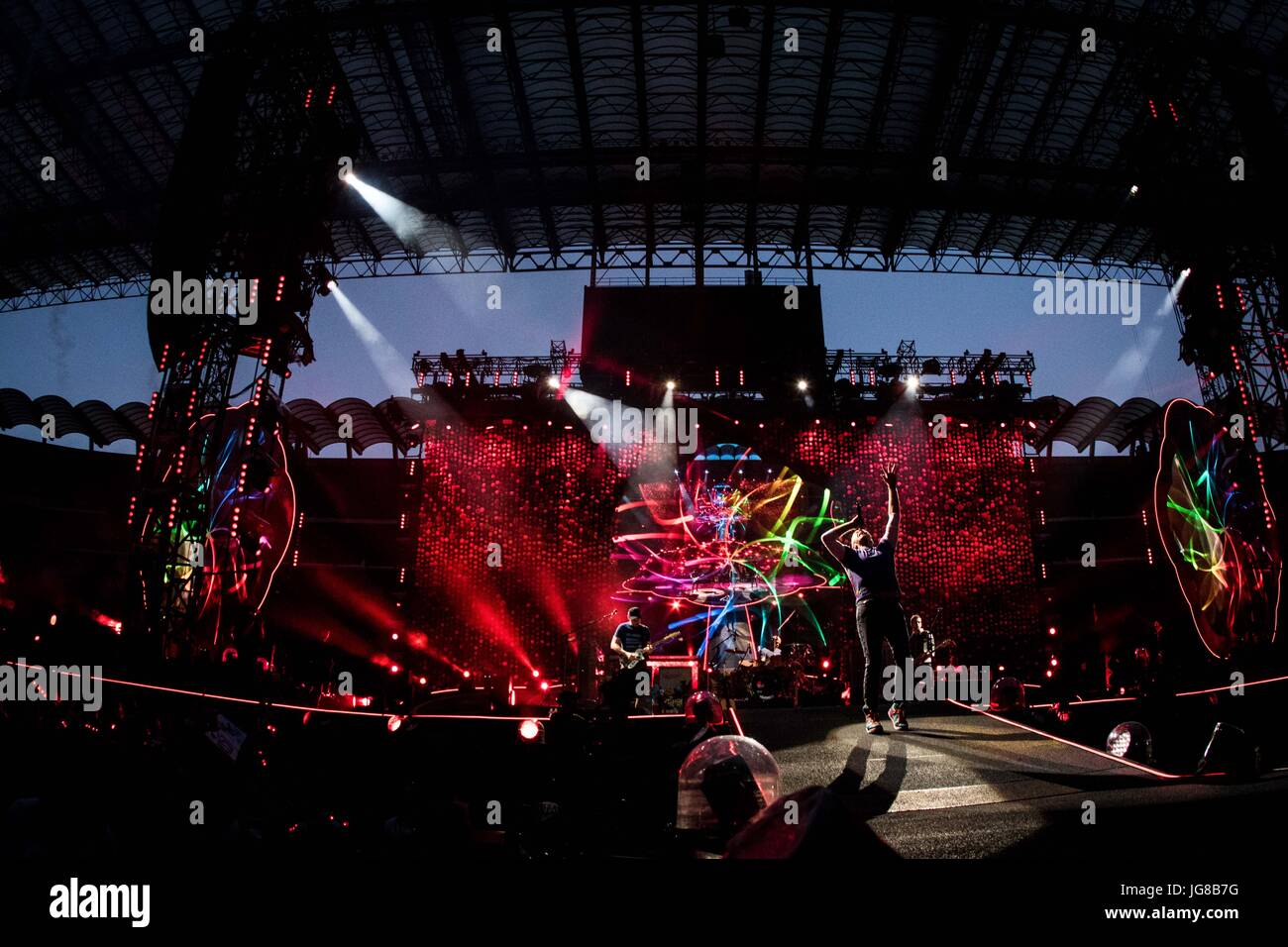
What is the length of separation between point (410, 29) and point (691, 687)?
509 inches

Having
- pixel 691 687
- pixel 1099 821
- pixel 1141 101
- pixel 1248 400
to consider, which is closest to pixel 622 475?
pixel 691 687

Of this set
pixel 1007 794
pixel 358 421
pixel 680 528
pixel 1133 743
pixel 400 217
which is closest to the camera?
pixel 1007 794

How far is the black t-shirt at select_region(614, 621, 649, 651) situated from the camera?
9500mm

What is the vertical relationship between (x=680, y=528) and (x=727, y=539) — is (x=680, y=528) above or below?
above

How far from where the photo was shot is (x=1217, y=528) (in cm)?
1139

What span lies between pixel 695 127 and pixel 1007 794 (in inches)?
621

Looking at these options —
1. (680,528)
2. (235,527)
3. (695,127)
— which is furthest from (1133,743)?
(695,127)

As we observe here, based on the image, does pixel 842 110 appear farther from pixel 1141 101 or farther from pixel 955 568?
pixel 955 568

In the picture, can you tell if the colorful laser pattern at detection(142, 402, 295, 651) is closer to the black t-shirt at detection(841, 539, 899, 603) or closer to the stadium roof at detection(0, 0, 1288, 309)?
the stadium roof at detection(0, 0, 1288, 309)

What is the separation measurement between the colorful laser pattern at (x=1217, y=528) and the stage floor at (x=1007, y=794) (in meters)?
7.58

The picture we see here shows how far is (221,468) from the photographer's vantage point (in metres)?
9.23

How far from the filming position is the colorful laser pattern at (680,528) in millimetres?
16172

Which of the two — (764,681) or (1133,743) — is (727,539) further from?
(1133,743)
